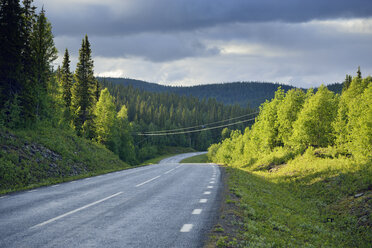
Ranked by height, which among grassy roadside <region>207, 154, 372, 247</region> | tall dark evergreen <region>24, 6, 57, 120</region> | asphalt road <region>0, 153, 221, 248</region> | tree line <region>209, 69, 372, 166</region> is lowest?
grassy roadside <region>207, 154, 372, 247</region>

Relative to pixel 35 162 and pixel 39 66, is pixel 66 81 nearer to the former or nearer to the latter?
pixel 39 66

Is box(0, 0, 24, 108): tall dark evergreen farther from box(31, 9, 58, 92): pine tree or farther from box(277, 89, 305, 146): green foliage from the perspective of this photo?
box(277, 89, 305, 146): green foliage

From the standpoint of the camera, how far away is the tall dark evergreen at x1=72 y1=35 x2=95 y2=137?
49.0 metres

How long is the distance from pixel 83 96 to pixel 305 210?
42.6 metres

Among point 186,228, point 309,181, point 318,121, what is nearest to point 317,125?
point 318,121

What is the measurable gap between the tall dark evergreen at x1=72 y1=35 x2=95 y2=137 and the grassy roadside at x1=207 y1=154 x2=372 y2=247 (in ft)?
113

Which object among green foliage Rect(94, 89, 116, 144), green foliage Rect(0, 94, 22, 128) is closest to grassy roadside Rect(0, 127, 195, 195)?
green foliage Rect(0, 94, 22, 128)

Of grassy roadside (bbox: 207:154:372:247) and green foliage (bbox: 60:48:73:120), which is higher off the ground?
green foliage (bbox: 60:48:73:120)

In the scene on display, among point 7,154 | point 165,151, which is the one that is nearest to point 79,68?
point 7,154

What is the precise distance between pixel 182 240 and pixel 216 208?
369cm

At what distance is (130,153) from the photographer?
72.5m

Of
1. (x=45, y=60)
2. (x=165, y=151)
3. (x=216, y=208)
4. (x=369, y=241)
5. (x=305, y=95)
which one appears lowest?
(x=165, y=151)

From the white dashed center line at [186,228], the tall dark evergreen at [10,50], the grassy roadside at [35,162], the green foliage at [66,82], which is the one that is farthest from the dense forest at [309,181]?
the green foliage at [66,82]

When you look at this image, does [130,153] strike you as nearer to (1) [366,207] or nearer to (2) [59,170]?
(2) [59,170]
